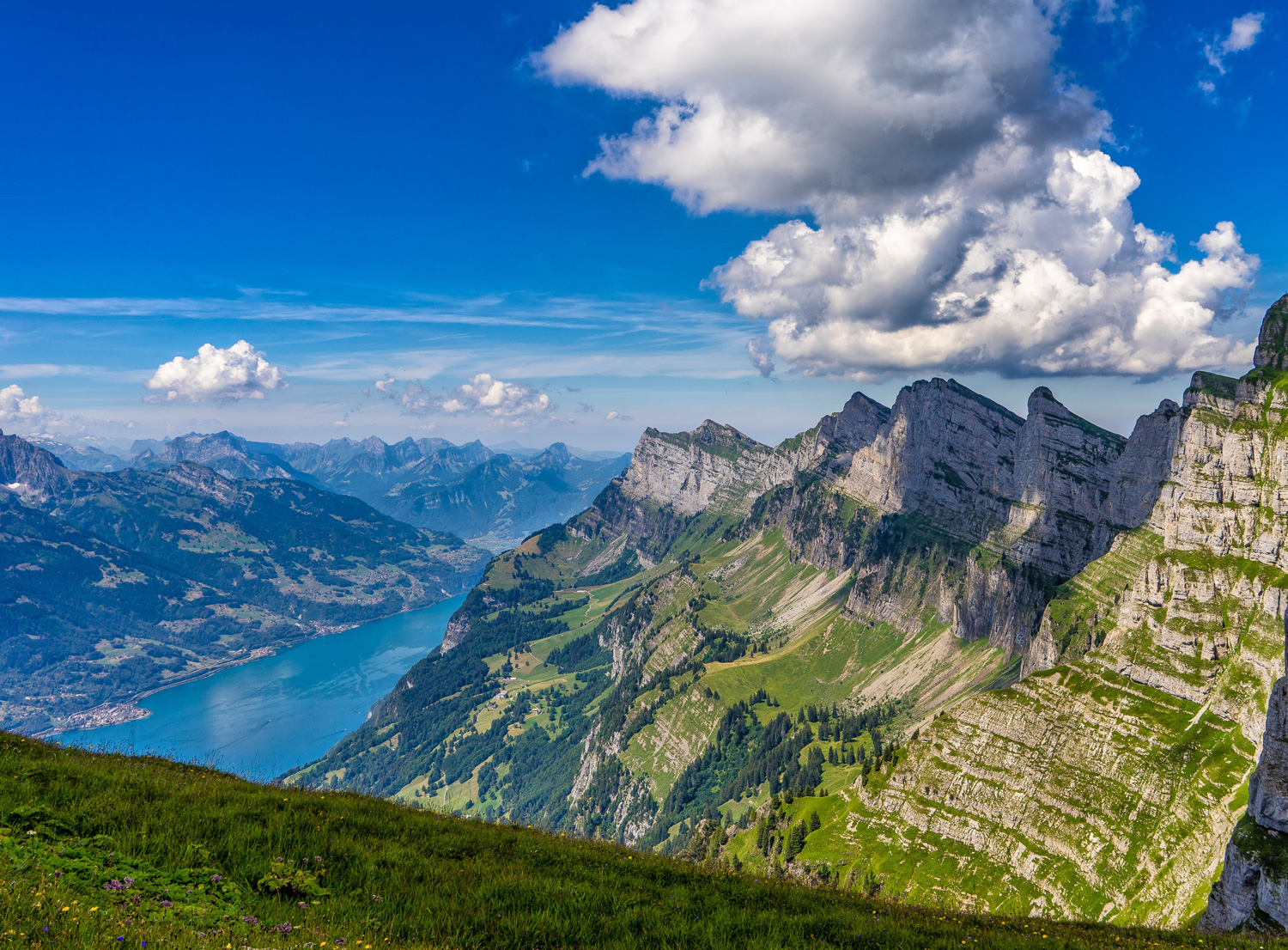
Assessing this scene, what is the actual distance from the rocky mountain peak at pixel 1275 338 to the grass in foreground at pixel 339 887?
213m

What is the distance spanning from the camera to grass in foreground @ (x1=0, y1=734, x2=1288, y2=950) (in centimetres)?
1027

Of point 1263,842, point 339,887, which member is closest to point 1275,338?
point 1263,842

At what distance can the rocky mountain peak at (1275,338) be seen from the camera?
164375 millimetres

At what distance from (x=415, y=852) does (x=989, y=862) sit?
137m

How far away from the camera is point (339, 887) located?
1326 cm

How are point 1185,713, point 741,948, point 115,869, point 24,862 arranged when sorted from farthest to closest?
point 1185,713, point 741,948, point 115,869, point 24,862

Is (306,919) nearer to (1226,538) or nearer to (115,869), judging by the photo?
(115,869)

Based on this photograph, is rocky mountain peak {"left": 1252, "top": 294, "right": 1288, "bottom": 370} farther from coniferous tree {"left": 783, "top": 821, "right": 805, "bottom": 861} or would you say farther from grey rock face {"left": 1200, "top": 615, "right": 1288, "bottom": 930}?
coniferous tree {"left": 783, "top": 821, "right": 805, "bottom": 861}

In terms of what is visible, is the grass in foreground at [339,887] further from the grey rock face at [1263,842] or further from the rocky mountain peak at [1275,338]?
the rocky mountain peak at [1275,338]

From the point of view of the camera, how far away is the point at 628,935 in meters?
12.3

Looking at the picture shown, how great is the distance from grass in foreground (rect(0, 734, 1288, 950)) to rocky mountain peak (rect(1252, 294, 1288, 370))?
213m

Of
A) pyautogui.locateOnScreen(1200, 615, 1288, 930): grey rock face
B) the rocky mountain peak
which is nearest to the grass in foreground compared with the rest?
pyautogui.locateOnScreen(1200, 615, 1288, 930): grey rock face

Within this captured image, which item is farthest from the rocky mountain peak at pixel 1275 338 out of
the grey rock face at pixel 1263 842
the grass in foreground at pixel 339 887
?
the grass in foreground at pixel 339 887

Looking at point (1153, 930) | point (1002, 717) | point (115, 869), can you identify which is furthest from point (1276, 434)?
point (115, 869)
